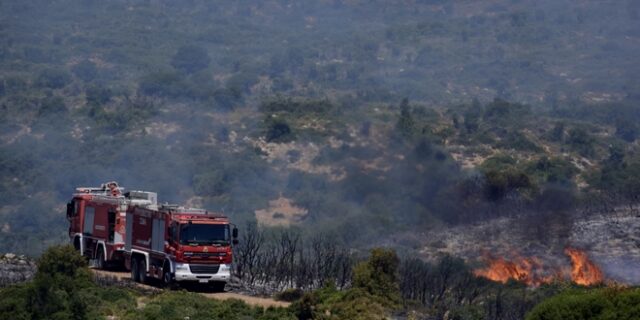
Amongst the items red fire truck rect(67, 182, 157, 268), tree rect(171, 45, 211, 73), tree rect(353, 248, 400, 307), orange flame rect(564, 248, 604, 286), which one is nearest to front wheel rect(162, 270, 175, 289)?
red fire truck rect(67, 182, 157, 268)

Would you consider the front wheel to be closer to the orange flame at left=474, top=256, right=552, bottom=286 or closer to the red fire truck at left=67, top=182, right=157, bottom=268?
the red fire truck at left=67, top=182, right=157, bottom=268

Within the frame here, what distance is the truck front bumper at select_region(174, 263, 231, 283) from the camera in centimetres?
3506

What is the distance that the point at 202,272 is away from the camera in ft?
116

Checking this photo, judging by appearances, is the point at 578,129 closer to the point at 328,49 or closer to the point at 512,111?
the point at 512,111

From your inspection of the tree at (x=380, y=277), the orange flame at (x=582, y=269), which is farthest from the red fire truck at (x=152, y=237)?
the orange flame at (x=582, y=269)

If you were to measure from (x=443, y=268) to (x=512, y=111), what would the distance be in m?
63.4

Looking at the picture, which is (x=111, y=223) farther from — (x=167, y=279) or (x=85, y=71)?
(x=85, y=71)

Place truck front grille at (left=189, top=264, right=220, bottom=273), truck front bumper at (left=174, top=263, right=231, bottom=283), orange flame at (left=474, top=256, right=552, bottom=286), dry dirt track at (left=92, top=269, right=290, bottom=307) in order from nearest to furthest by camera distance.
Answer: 1. dry dirt track at (left=92, top=269, right=290, bottom=307)
2. truck front bumper at (left=174, top=263, right=231, bottom=283)
3. truck front grille at (left=189, top=264, right=220, bottom=273)
4. orange flame at (left=474, top=256, right=552, bottom=286)

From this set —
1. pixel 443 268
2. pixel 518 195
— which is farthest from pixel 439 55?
pixel 443 268

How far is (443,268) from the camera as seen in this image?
45.9 m

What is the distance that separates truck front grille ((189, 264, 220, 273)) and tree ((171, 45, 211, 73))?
109 metres

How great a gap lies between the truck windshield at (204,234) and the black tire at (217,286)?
175 cm

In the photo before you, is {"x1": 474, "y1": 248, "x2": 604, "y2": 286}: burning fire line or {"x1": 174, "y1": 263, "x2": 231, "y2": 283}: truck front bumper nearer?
{"x1": 174, "y1": 263, "x2": 231, "y2": 283}: truck front bumper

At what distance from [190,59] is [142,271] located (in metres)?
110
